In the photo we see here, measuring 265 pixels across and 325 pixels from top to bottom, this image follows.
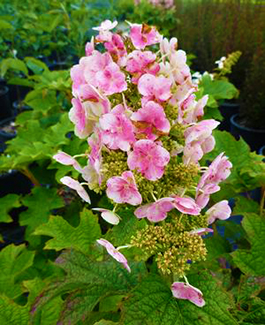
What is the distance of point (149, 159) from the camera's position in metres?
0.74

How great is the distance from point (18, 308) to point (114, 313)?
9.4 inches

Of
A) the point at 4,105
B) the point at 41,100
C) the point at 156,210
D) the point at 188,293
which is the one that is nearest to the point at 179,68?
the point at 156,210

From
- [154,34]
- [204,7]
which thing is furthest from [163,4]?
[154,34]

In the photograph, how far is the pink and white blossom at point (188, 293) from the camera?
2.44 ft

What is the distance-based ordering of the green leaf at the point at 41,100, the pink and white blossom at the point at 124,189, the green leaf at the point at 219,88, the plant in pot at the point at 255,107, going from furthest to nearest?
the plant in pot at the point at 255,107 → the green leaf at the point at 41,100 → the green leaf at the point at 219,88 → the pink and white blossom at the point at 124,189

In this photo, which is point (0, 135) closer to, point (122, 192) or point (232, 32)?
point (232, 32)

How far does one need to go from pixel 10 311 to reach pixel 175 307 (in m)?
0.46

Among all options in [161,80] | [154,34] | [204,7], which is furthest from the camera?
[204,7]

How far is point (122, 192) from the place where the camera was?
0.76m

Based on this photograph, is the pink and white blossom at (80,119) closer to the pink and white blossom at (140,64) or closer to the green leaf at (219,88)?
the pink and white blossom at (140,64)

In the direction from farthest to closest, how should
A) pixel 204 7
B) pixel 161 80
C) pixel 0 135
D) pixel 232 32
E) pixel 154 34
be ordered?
pixel 204 7
pixel 232 32
pixel 0 135
pixel 154 34
pixel 161 80

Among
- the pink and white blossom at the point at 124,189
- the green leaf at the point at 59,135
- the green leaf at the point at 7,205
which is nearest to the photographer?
the pink and white blossom at the point at 124,189

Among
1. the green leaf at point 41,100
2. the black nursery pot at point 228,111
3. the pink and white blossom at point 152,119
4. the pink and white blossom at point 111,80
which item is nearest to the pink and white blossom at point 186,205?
the pink and white blossom at point 152,119

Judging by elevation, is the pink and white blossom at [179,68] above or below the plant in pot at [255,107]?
above
